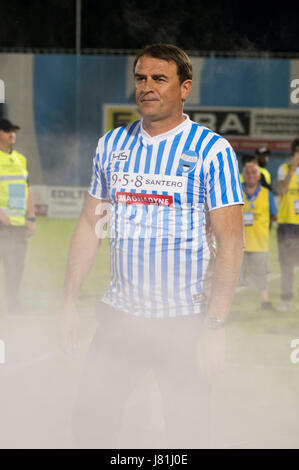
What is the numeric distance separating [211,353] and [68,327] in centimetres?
55

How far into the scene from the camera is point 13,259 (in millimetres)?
7207

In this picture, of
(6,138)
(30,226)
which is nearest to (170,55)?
(6,138)

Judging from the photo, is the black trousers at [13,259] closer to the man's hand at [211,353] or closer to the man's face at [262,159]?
the man's face at [262,159]

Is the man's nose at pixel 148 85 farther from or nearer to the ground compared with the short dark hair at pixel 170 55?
nearer to the ground

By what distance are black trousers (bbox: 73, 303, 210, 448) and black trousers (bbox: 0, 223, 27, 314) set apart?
4484mm

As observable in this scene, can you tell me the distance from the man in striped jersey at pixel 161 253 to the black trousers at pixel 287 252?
531cm

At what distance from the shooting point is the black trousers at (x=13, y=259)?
23.4ft

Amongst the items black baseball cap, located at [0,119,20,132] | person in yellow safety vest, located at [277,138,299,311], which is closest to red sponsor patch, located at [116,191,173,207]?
black baseball cap, located at [0,119,20,132]

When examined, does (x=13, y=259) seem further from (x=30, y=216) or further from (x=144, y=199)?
(x=144, y=199)

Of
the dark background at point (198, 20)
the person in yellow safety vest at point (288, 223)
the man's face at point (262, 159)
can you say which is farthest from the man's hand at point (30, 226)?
the man's face at point (262, 159)

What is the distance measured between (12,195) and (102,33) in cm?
178

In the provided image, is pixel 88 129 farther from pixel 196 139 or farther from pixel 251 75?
pixel 196 139

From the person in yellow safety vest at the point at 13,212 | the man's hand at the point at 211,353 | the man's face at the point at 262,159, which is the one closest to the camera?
the man's hand at the point at 211,353
